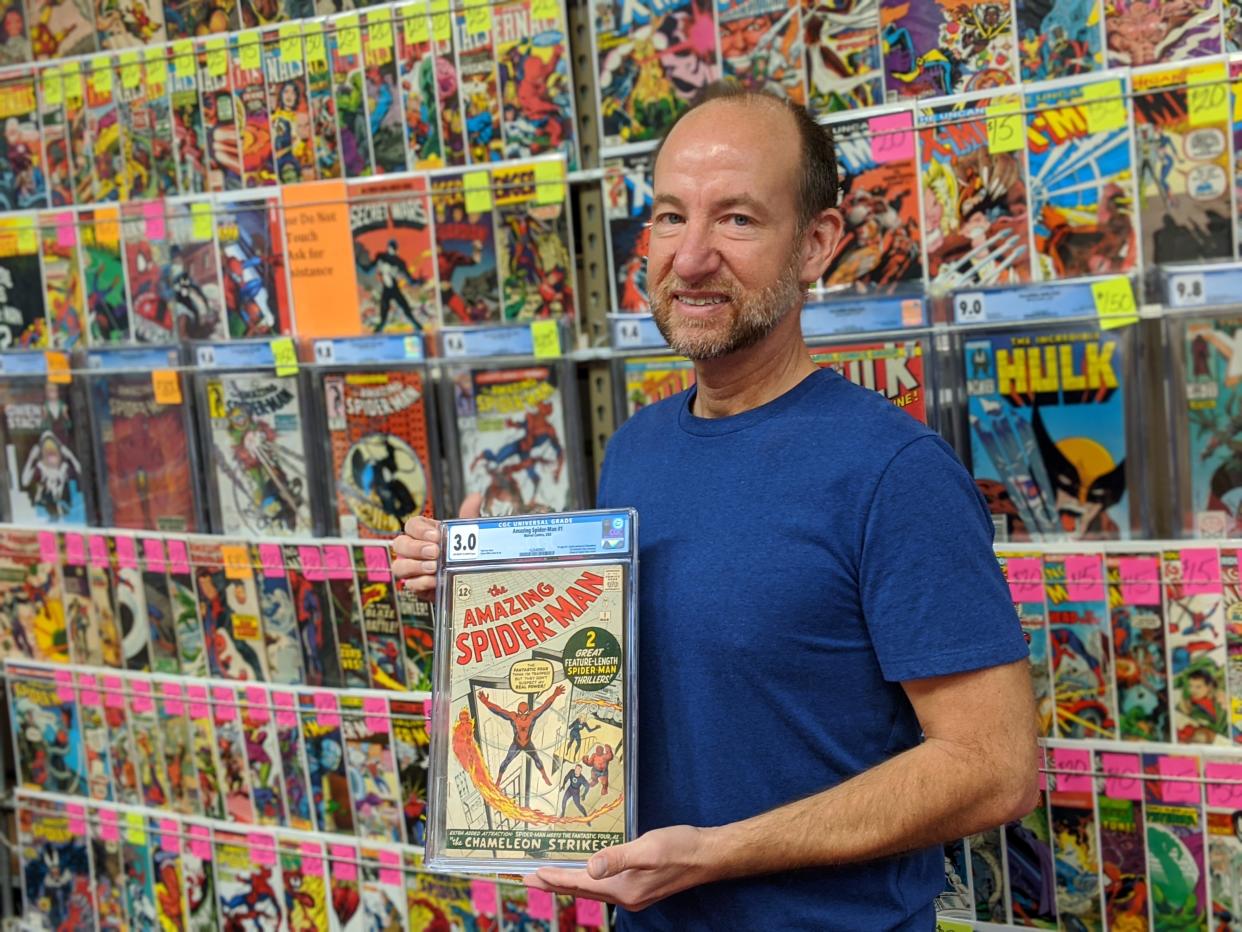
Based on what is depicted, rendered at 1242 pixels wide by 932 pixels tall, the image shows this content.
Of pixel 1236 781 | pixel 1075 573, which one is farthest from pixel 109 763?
pixel 1236 781

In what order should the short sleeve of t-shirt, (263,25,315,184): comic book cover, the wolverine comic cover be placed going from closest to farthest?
1. the short sleeve of t-shirt
2. the wolverine comic cover
3. (263,25,315,184): comic book cover

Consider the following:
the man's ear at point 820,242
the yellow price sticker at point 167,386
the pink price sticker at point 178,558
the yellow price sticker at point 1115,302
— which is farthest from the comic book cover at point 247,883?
the yellow price sticker at point 1115,302

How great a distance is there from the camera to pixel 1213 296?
1702 millimetres

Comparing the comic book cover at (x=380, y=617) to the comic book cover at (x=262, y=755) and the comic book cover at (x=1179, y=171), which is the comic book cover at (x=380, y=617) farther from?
the comic book cover at (x=1179, y=171)

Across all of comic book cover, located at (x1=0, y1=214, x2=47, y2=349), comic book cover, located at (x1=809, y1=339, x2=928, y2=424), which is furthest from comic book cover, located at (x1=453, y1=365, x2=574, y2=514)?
comic book cover, located at (x1=0, y1=214, x2=47, y2=349)

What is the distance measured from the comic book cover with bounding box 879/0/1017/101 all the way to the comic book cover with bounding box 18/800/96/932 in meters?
2.29

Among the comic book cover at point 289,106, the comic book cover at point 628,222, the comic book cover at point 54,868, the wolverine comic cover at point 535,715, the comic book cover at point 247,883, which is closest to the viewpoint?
the wolverine comic cover at point 535,715

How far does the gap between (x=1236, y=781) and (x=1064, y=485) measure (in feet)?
1.55

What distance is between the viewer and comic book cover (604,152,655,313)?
2.05 meters

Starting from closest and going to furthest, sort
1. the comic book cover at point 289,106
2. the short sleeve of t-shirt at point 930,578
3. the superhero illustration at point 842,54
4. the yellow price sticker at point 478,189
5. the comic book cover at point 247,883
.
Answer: the short sleeve of t-shirt at point 930,578 < the superhero illustration at point 842,54 < the yellow price sticker at point 478,189 < the comic book cover at point 289,106 < the comic book cover at point 247,883

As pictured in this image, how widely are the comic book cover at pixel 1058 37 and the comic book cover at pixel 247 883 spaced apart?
78.8 inches

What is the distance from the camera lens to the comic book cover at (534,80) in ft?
6.91

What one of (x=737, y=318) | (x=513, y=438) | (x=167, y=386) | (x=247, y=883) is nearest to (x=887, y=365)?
(x=737, y=318)

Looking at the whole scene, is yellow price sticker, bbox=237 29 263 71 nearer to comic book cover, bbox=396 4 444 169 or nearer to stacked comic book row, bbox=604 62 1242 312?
comic book cover, bbox=396 4 444 169
